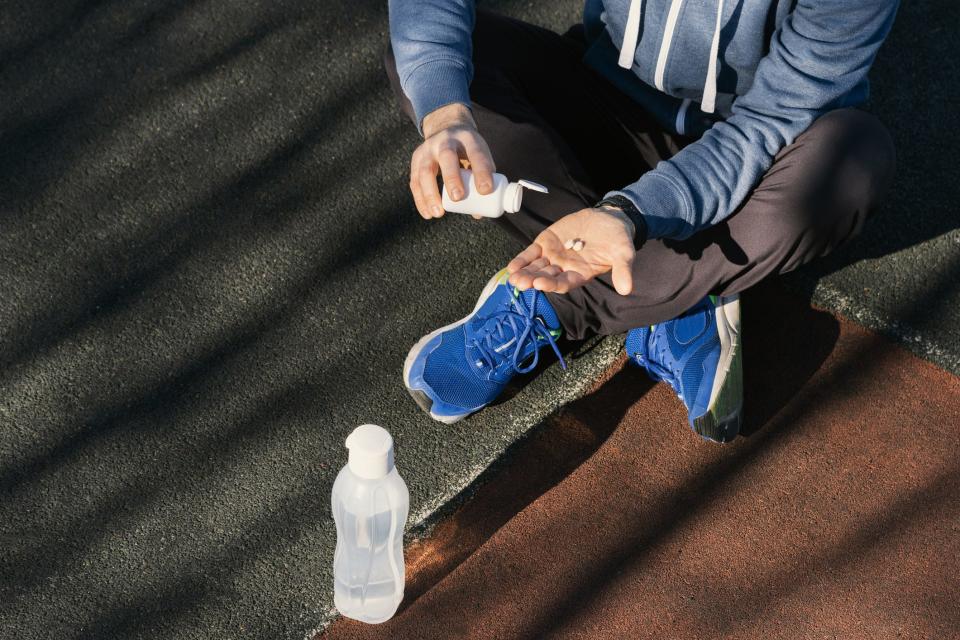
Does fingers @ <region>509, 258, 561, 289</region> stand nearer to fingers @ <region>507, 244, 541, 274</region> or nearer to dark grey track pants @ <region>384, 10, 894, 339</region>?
fingers @ <region>507, 244, 541, 274</region>

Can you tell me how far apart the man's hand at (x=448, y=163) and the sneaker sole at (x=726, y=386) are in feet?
2.47

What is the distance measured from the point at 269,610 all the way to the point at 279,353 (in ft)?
2.10

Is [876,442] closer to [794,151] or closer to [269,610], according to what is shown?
[794,151]

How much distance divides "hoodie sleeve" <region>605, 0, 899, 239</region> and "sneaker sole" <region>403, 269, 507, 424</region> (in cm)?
58

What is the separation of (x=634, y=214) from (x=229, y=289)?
1.18 m

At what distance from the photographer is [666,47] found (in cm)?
208

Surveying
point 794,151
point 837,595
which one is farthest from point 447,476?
point 794,151

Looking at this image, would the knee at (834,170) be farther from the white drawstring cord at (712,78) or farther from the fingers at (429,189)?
the fingers at (429,189)

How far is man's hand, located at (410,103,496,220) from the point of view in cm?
185

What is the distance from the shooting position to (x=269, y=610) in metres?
2.12

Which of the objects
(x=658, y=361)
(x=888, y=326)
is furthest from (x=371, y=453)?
(x=888, y=326)

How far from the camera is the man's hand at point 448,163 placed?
6.08 ft

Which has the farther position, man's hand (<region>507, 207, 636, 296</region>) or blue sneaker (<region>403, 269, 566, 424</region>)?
blue sneaker (<region>403, 269, 566, 424</region>)

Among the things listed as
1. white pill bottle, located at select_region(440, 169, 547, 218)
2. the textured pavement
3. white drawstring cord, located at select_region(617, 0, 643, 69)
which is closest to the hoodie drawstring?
white drawstring cord, located at select_region(617, 0, 643, 69)
